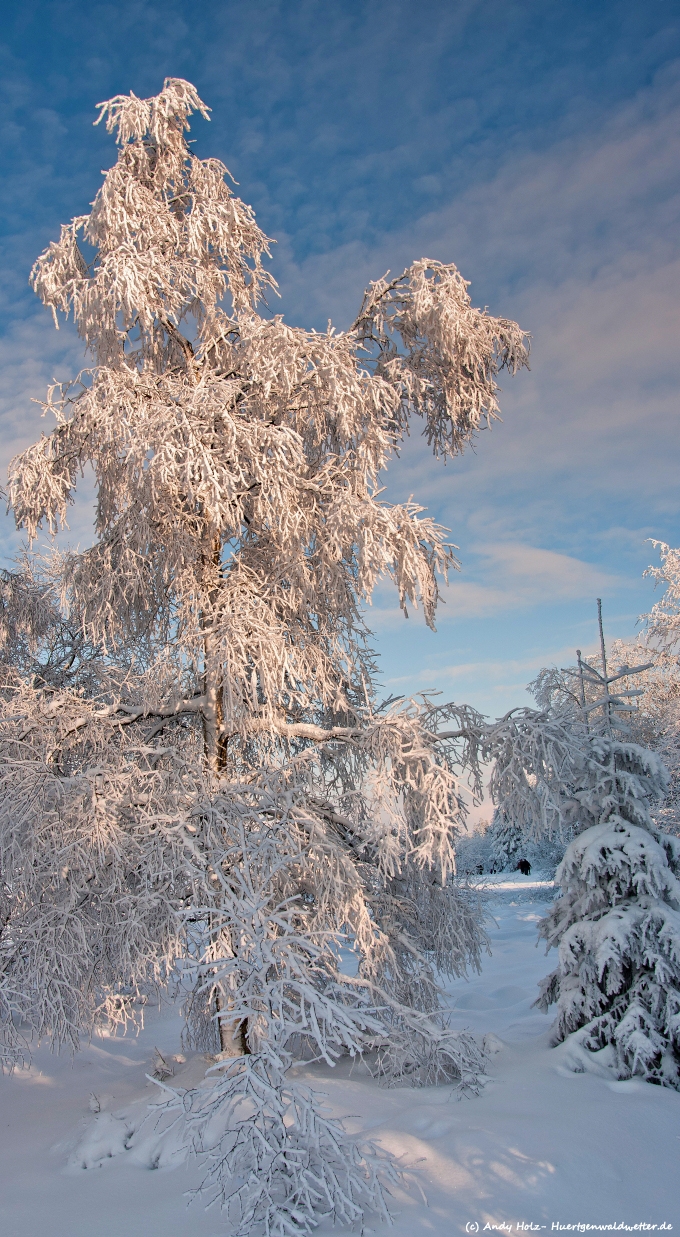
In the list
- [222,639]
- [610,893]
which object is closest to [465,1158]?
[610,893]

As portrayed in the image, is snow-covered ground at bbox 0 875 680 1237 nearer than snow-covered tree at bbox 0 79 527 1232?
Yes

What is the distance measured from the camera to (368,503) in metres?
5.87

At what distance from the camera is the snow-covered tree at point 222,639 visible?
5246mm

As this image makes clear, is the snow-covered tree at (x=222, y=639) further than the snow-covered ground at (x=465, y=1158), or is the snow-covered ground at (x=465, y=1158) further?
the snow-covered tree at (x=222, y=639)

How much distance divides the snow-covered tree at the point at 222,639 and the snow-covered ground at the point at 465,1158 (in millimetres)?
494

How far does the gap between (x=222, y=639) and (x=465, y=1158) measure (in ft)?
12.5

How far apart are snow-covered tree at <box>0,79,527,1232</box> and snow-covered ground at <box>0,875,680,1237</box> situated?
1.62 ft

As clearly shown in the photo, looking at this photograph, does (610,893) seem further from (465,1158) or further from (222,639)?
(222,639)

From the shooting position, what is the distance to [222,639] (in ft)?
18.4

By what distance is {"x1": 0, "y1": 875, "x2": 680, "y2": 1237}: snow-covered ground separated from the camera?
378 centimetres

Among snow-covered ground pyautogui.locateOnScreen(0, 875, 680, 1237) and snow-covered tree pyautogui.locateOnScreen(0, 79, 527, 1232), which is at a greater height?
snow-covered tree pyautogui.locateOnScreen(0, 79, 527, 1232)

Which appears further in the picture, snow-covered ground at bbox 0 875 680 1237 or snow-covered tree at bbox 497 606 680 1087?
snow-covered tree at bbox 497 606 680 1087

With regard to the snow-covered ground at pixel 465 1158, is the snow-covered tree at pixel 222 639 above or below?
above

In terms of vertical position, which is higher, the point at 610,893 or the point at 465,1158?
the point at 610,893
